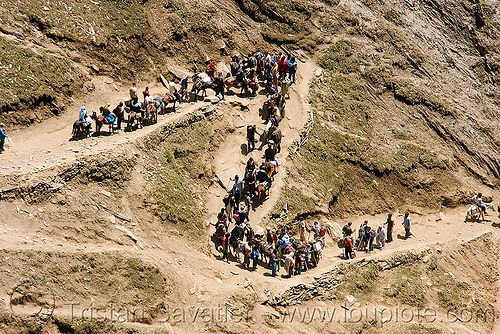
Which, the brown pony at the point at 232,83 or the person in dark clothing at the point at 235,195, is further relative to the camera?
the brown pony at the point at 232,83

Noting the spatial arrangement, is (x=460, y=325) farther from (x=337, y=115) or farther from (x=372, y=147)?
(x=337, y=115)

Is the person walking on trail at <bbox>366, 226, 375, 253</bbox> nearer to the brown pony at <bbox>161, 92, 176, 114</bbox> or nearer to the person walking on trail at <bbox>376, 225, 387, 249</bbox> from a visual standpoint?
the person walking on trail at <bbox>376, 225, 387, 249</bbox>

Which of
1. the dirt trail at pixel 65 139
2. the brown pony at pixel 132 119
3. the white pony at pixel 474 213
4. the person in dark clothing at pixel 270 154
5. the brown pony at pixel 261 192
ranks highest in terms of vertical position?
the brown pony at pixel 132 119

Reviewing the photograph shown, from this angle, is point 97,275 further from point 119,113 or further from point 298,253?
point 298,253

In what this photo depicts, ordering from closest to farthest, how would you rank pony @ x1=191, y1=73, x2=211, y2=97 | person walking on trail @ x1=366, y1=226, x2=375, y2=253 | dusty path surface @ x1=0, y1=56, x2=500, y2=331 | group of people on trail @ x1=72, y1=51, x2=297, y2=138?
dusty path surface @ x1=0, y1=56, x2=500, y2=331
group of people on trail @ x1=72, y1=51, x2=297, y2=138
person walking on trail @ x1=366, y1=226, x2=375, y2=253
pony @ x1=191, y1=73, x2=211, y2=97

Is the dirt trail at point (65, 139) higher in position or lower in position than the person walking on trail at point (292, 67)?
lower

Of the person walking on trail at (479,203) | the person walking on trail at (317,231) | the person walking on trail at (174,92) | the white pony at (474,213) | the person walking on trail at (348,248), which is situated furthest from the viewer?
the person walking on trail at (479,203)

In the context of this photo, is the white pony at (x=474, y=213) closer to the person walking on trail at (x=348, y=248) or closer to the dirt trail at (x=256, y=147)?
the person walking on trail at (x=348, y=248)

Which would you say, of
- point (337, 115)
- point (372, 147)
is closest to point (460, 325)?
point (372, 147)

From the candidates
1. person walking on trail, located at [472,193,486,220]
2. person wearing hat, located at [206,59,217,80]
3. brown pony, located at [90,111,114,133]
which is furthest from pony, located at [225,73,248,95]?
person walking on trail, located at [472,193,486,220]

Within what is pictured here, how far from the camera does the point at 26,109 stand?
28.0 m

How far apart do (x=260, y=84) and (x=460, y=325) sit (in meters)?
20.7

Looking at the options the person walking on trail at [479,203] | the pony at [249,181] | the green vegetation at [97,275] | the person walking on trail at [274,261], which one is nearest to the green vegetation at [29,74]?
the green vegetation at [97,275]

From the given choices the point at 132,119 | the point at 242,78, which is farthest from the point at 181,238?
the point at 242,78
